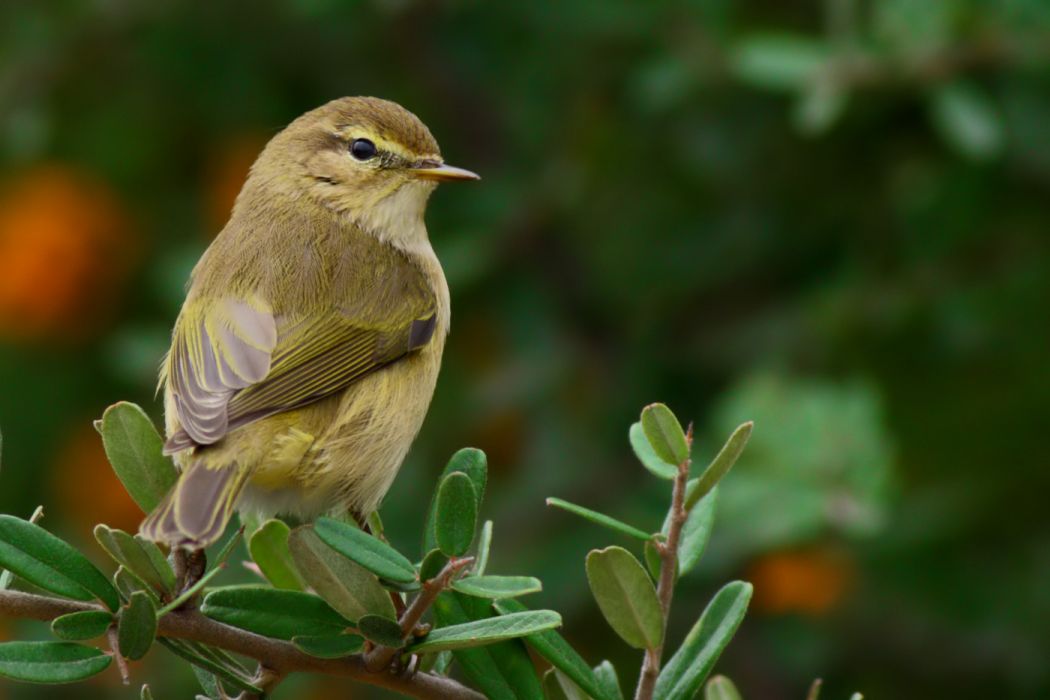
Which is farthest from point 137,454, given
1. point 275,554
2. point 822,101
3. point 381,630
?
point 822,101

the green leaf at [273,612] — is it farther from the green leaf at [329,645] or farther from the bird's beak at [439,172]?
the bird's beak at [439,172]

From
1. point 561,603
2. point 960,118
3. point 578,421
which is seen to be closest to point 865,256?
point 960,118

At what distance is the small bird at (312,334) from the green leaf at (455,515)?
43cm

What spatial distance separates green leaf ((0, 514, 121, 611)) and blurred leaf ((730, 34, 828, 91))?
257 centimetres

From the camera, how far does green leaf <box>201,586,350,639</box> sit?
2232 mm

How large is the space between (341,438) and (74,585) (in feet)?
3.41

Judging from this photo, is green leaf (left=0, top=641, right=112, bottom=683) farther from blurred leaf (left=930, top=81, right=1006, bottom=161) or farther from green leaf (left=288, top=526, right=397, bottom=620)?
blurred leaf (left=930, top=81, right=1006, bottom=161)

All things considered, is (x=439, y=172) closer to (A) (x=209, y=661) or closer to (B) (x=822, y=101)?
(B) (x=822, y=101)

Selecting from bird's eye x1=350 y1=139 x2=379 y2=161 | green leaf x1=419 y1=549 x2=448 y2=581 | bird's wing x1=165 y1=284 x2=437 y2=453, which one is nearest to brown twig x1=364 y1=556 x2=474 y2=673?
green leaf x1=419 y1=549 x2=448 y2=581

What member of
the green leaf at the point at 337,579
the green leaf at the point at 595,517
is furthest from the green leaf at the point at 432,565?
the green leaf at the point at 595,517

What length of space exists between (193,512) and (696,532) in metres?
0.81

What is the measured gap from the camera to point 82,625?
2172 mm

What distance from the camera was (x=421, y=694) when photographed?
2303mm

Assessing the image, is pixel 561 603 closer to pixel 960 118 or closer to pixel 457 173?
pixel 457 173
